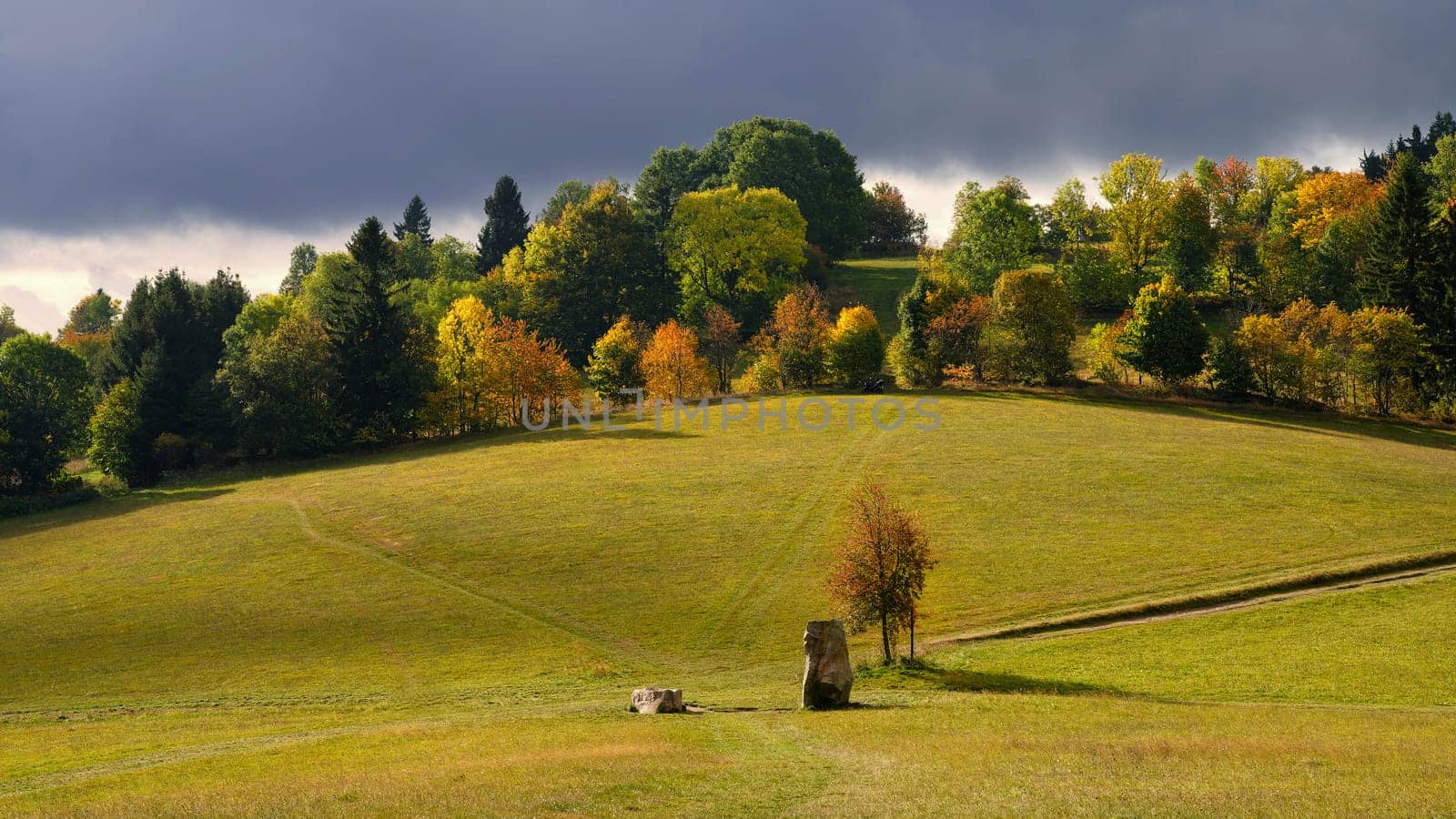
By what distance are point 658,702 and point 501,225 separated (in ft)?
470

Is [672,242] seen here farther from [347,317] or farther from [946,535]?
[946,535]

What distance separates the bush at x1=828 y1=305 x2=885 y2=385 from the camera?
102 meters

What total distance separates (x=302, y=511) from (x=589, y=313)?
2432 inches

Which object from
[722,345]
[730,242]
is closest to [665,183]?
[730,242]

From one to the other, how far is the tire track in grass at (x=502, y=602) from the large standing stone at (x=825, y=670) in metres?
9.95

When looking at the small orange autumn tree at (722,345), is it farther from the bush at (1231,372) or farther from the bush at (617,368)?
the bush at (1231,372)

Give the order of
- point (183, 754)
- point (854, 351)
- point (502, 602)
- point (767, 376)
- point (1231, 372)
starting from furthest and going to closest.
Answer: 1. point (767, 376)
2. point (854, 351)
3. point (1231, 372)
4. point (502, 602)
5. point (183, 754)

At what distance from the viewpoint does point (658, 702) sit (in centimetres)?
3403

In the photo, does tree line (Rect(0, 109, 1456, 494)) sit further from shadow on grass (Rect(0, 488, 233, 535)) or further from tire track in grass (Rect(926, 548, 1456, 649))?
tire track in grass (Rect(926, 548, 1456, 649))

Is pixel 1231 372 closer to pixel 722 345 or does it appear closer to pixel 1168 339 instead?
pixel 1168 339

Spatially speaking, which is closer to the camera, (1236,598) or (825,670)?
(825,670)

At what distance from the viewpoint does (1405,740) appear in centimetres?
2547

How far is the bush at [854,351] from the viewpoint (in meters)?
102

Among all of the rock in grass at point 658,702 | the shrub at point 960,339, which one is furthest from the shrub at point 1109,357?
the rock in grass at point 658,702
